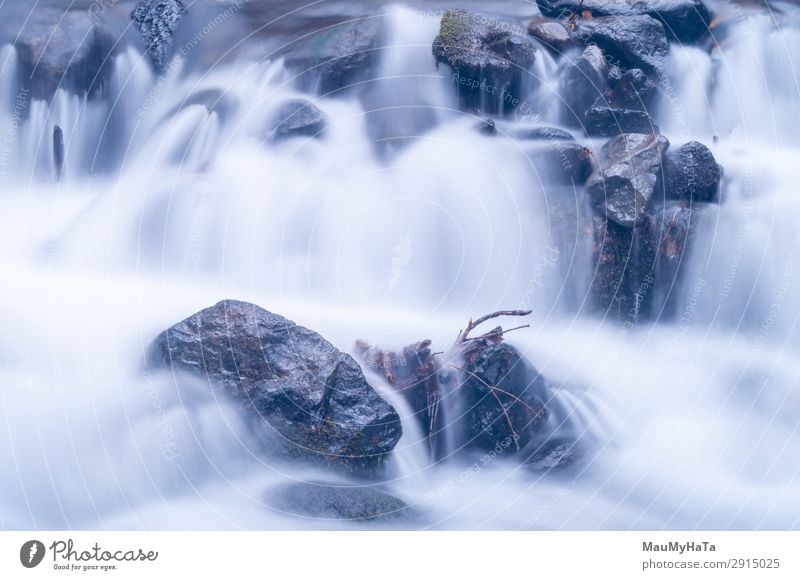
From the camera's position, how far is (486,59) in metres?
2.86

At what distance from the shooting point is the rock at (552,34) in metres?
2.97

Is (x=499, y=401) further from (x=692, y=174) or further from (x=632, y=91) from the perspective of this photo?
(x=632, y=91)

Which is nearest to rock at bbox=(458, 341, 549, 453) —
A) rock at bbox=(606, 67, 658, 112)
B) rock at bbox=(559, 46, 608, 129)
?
rock at bbox=(559, 46, 608, 129)

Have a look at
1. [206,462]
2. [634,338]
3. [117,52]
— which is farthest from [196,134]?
[634,338]

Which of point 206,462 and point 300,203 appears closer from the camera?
point 206,462

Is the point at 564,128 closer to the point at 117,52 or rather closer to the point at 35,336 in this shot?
the point at 117,52

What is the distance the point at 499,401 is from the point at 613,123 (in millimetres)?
1138

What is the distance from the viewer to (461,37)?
2943mm

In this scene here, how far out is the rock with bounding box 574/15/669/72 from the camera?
2.96 metres

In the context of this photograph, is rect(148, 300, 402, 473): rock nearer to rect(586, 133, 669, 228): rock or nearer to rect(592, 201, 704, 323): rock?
rect(592, 201, 704, 323): rock

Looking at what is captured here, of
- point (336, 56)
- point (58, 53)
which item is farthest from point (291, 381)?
point (58, 53)

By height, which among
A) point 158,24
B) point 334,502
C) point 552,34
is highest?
point 158,24

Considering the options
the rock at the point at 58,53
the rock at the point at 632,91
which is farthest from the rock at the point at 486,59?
the rock at the point at 58,53

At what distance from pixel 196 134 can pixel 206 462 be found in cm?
123
